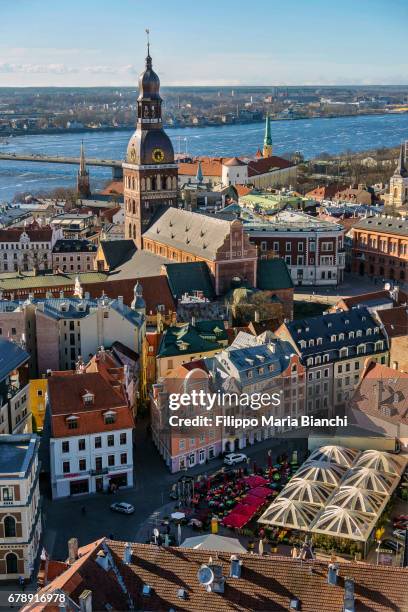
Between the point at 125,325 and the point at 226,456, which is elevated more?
the point at 125,325

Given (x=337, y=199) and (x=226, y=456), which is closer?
(x=226, y=456)

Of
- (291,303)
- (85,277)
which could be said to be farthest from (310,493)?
(85,277)

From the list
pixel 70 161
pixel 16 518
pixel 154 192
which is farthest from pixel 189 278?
pixel 70 161

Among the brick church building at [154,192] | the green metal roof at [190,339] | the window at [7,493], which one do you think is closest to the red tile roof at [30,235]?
the brick church building at [154,192]

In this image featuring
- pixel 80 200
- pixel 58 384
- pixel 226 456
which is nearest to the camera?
pixel 58 384

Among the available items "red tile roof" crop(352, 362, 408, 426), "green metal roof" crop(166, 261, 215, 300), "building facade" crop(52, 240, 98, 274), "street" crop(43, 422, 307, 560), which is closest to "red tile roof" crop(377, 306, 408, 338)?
"red tile roof" crop(352, 362, 408, 426)

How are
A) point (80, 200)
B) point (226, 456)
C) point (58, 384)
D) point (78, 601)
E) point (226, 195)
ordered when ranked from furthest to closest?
point (80, 200) → point (226, 195) → point (226, 456) → point (58, 384) → point (78, 601)

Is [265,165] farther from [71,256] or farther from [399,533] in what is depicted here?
[399,533]

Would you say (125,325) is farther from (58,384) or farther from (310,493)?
(310,493)

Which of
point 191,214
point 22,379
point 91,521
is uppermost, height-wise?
point 191,214
